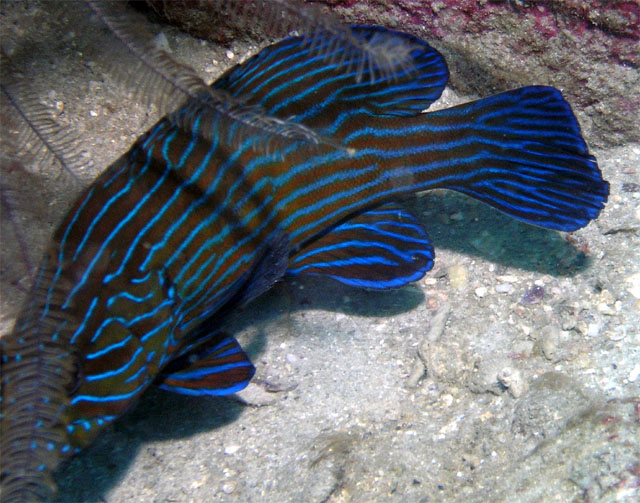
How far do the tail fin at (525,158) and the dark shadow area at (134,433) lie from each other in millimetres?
1744

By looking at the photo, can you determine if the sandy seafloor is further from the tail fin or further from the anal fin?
the tail fin

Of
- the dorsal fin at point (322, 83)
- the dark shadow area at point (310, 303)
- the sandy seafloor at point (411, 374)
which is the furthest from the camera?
the dark shadow area at point (310, 303)

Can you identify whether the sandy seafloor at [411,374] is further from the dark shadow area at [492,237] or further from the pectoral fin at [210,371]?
the pectoral fin at [210,371]

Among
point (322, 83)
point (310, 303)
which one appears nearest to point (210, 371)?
point (310, 303)

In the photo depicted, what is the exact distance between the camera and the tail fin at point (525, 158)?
103 inches

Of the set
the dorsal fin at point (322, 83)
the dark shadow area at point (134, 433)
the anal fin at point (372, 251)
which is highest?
the dorsal fin at point (322, 83)

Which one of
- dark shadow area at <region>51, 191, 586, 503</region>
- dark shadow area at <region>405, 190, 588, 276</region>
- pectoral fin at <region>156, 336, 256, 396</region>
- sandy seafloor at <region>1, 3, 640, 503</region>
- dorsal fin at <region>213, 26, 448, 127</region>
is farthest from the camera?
dark shadow area at <region>405, 190, 588, 276</region>

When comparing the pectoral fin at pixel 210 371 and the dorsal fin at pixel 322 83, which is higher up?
the dorsal fin at pixel 322 83

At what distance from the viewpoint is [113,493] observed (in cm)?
267

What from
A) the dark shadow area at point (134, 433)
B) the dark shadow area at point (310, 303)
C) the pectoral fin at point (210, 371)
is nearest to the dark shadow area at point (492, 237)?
the dark shadow area at point (310, 303)

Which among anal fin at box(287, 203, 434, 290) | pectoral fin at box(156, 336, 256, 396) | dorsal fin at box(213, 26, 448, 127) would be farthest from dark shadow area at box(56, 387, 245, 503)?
dorsal fin at box(213, 26, 448, 127)

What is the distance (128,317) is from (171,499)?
3.13ft

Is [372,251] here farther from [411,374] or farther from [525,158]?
[525,158]

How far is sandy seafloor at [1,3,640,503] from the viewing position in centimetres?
237
